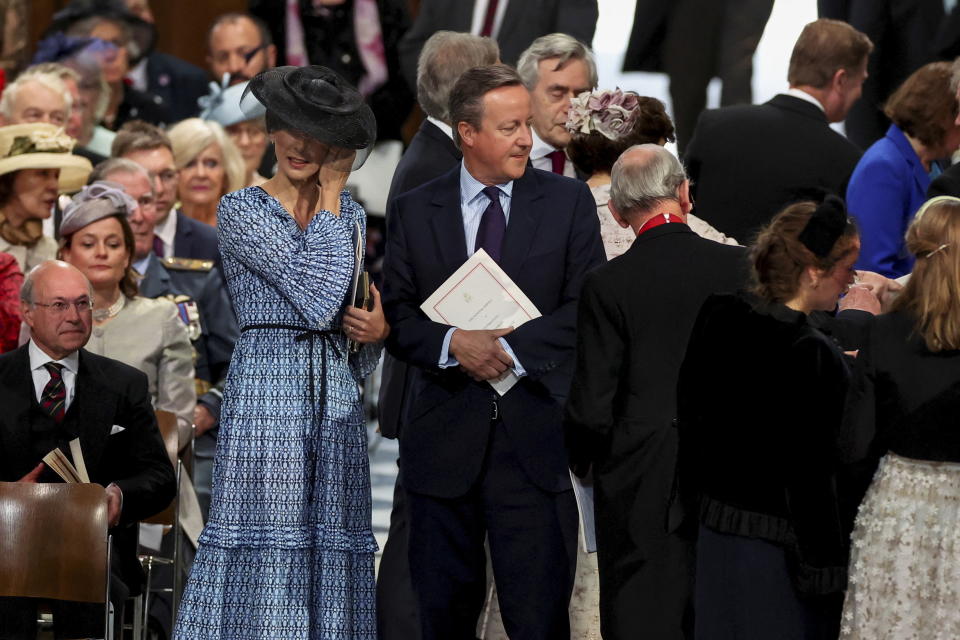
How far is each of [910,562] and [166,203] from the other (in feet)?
13.1

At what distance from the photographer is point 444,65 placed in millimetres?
5637

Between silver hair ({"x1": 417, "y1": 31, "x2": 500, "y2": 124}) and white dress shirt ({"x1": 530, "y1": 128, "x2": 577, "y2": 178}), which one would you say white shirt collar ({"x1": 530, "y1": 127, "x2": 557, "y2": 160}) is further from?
silver hair ({"x1": 417, "y1": 31, "x2": 500, "y2": 124})

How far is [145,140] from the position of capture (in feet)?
23.2

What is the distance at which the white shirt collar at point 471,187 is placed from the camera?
469 cm

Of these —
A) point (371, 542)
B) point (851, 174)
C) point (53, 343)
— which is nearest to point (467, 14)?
point (851, 174)

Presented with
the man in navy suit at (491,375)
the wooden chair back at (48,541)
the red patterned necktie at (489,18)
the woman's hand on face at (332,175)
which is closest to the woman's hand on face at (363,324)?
the man in navy suit at (491,375)

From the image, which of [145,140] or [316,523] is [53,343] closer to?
[316,523]

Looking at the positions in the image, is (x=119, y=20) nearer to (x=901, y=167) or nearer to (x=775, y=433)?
(x=901, y=167)

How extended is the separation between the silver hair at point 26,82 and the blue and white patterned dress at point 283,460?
3219 millimetres

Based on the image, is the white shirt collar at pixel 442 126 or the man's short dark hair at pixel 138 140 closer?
the white shirt collar at pixel 442 126

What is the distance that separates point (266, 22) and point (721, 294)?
5.59 meters

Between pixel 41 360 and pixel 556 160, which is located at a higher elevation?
pixel 556 160

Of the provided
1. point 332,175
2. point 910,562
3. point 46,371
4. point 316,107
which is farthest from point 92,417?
point 910,562

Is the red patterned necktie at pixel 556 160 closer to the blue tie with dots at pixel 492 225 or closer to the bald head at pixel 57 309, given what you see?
the blue tie with dots at pixel 492 225
